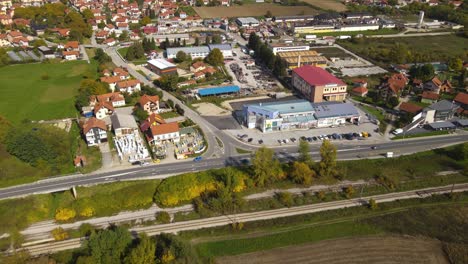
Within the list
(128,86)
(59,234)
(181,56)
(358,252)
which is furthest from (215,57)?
(358,252)

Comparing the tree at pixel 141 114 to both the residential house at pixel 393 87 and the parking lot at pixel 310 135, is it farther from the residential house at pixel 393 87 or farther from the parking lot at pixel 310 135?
the residential house at pixel 393 87

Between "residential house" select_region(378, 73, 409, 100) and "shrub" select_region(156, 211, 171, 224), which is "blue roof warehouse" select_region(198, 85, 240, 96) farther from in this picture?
"shrub" select_region(156, 211, 171, 224)

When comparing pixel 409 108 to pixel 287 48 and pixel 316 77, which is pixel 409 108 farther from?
pixel 287 48

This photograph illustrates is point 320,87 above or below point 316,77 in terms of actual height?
below

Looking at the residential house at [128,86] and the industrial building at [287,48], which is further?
the industrial building at [287,48]

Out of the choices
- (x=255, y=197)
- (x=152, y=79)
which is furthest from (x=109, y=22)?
(x=255, y=197)

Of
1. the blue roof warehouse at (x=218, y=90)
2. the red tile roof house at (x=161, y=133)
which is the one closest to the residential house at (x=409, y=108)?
the blue roof warehouse at (x=218, y=90)

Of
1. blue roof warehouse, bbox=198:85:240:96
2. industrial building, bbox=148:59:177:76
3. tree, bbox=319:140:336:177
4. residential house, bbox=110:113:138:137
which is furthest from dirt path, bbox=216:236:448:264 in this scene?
industrial building, bbox=148:59:177:76
